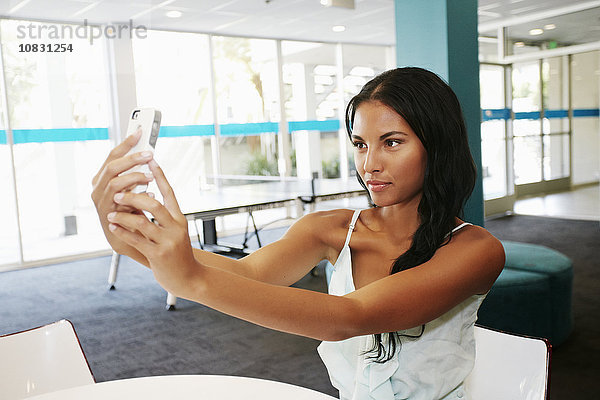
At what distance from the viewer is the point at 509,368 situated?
5.02 feet

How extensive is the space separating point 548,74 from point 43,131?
25.1 ft

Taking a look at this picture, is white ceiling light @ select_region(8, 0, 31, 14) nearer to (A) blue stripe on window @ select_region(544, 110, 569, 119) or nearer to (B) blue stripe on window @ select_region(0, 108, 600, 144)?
(B) blue stripe on window @ select_region(0, 108, 600, 144)

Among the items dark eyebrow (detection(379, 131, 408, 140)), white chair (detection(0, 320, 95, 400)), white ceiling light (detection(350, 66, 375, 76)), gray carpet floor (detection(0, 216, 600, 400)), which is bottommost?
gray carpet floor (detection(0, 216, 600, 400))

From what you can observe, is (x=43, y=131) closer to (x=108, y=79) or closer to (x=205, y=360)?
(x=108, y=79)

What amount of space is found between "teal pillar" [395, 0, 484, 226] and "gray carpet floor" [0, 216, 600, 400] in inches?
50.7

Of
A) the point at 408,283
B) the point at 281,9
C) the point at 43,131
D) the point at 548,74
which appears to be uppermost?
the point at 281,9

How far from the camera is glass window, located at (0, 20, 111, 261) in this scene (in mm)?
6789

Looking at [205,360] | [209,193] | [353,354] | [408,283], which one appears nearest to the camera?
[408,283]

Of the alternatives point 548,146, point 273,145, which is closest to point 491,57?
point 548,146

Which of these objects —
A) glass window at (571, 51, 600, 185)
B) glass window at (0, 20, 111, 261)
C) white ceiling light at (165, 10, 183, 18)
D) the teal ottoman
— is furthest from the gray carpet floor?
glass window at (571, 51, 600, 185)

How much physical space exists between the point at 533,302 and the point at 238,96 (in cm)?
620

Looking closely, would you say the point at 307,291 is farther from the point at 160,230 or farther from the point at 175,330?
the point at 175,330

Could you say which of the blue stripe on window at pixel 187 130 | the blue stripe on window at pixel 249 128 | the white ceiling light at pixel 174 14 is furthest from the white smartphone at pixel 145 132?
the blue stripe on window at pixel 249 128

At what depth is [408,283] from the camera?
3.55 ft
